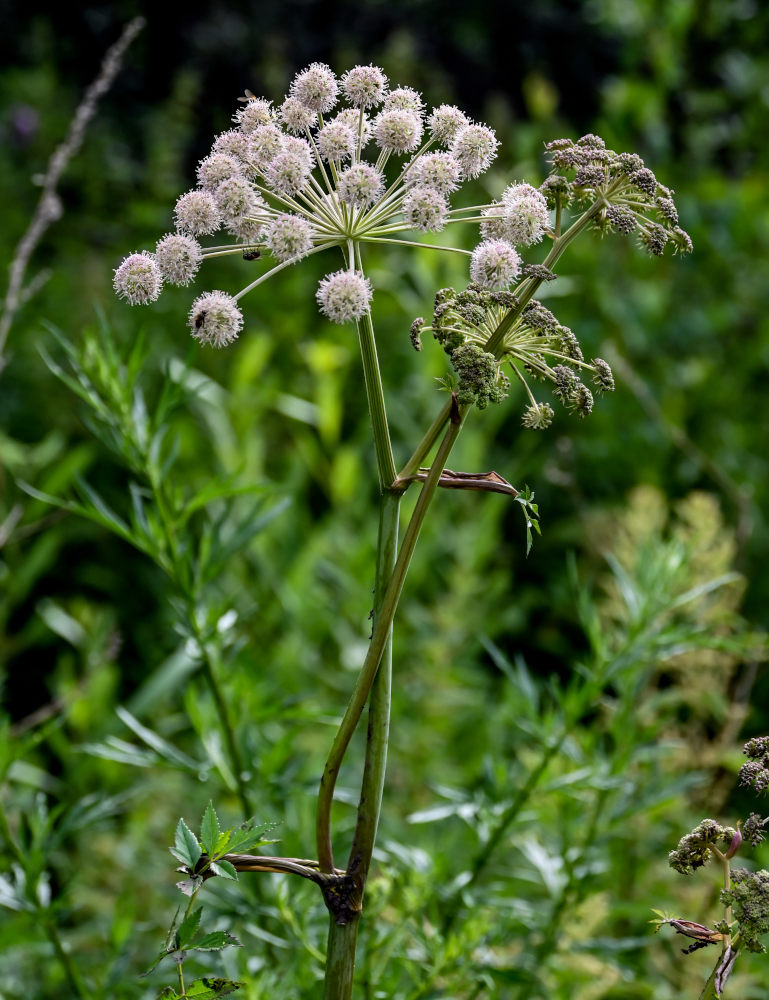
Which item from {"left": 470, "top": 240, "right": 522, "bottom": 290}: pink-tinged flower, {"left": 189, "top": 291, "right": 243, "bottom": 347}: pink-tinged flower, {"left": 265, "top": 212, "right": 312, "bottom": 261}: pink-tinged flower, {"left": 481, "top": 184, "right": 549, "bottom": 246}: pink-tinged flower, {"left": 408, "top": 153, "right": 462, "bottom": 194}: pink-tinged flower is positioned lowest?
{"left": 189, "top": 291, "right": 243, "bottom": 347}: pink-tinged flower

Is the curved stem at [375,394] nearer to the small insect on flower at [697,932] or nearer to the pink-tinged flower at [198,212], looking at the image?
the pink-tinged flower at [198,212]

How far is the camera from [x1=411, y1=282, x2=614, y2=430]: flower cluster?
91 centimetres

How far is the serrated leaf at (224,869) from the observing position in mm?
892

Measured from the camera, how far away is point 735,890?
0.87 m

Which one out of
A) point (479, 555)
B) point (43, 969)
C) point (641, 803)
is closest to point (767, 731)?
point (479, 555)

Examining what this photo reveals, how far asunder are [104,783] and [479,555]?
1.28m

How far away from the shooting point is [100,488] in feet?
14.4

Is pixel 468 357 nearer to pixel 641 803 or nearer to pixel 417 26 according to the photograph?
pixel 641 803

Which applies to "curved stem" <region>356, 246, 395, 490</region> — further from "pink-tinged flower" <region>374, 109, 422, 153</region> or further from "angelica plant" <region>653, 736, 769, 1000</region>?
"angelica plant" <region>653, 736, 769, 1000</region>

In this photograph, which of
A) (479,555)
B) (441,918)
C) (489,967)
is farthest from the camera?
(479,555)

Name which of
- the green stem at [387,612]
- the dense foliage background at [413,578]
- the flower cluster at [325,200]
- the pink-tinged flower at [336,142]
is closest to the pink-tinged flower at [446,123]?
the flower cluster at [325,200]

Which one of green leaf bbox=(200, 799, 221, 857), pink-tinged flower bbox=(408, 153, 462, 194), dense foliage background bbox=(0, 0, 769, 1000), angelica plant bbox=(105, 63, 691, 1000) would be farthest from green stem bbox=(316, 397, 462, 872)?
dense foliage background bbox=(0, 0, 769, 1000)

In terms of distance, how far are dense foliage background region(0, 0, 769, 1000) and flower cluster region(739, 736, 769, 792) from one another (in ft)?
2.09

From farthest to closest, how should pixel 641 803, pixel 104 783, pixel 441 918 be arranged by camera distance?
pixel 104 783
pixel 641 803
pixel 441 918
